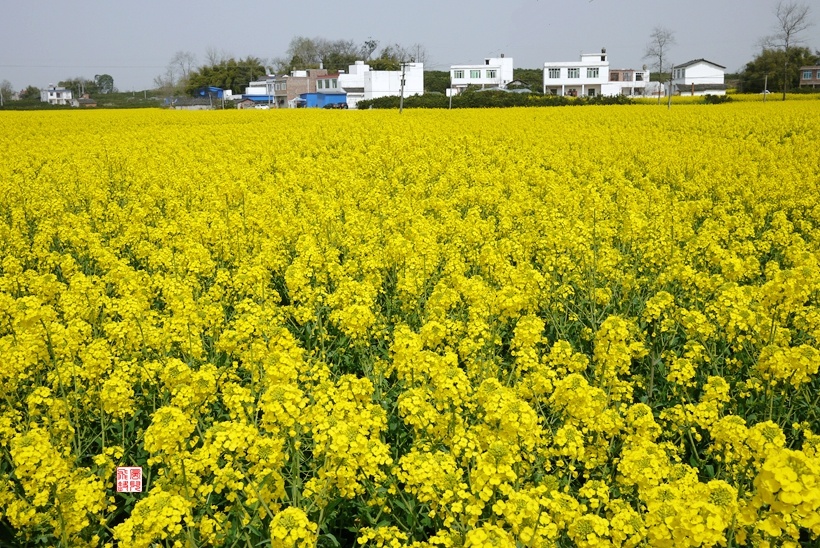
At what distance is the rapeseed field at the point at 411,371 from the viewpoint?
314 centimetres

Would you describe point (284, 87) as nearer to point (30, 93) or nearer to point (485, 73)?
point (485, 73)

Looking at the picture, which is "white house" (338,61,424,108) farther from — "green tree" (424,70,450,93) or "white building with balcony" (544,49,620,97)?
"white building with balcony" (544,49,620,97)

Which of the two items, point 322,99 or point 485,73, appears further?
point 485,73

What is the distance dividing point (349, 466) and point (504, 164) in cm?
1309

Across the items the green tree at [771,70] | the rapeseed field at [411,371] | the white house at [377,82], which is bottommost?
the rapeseed field at [411,371]

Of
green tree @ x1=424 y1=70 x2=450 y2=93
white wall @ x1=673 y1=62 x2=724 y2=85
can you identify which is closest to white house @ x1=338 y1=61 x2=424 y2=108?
green tree @ x1=424 y1=70 x2=450 y2=93

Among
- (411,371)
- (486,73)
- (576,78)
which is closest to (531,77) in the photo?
(486,73)

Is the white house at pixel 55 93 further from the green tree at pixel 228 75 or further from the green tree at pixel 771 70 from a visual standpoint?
the green tree at pixel 771 70

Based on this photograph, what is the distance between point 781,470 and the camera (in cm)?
231

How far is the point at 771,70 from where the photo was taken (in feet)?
194

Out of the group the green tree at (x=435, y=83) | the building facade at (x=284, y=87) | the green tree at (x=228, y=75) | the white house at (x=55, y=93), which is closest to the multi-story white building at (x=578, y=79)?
the green tree at (x=435, y=83)

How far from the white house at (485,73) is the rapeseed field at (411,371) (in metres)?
91.3

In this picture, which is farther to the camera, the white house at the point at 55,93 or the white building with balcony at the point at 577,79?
the white house at the point at 55,93

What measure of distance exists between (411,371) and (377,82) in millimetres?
81607
